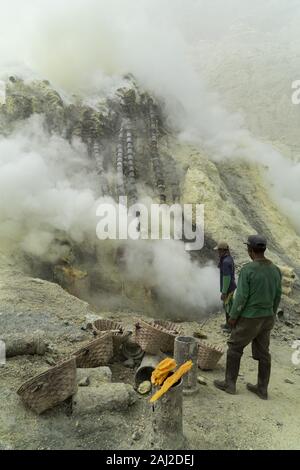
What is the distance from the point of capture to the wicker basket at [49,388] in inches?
119

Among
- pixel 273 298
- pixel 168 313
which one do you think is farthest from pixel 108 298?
pixel 273 298

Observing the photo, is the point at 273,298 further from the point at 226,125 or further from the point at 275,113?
the point at 275,113

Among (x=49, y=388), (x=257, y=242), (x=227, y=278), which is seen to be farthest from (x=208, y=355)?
(x=49, y=388)

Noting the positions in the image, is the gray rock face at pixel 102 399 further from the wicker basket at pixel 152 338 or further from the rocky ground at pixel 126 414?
the wicker basket at pixel 152 338

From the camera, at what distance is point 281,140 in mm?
16469

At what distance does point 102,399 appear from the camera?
10.4 ft

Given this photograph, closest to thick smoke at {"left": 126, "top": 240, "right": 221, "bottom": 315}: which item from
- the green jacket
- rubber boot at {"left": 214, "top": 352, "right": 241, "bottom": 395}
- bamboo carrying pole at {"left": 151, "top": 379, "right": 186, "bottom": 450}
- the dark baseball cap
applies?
rubber boot at {"left": 214, "top": 352, "right": 241, "bottom": 395}

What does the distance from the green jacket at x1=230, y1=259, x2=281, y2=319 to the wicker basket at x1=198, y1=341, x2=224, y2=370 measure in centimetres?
81

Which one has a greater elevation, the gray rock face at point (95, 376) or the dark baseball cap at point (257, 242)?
the dark baseball cap at point (257, 242)

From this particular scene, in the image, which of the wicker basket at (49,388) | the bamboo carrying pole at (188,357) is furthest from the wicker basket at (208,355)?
the wicker basket at (49,388)

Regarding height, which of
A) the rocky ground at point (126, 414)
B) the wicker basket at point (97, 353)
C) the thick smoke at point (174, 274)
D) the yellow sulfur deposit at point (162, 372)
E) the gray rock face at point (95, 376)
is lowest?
the rocky ground at point (126, 414)

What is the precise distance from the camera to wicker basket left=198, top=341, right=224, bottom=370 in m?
4.26

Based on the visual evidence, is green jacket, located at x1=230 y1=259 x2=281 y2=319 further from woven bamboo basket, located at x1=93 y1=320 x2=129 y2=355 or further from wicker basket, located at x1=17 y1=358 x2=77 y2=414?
wicker basket, located at x1=17 y1=358 x2=77 y2=414

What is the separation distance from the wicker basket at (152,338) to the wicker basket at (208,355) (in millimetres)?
383
